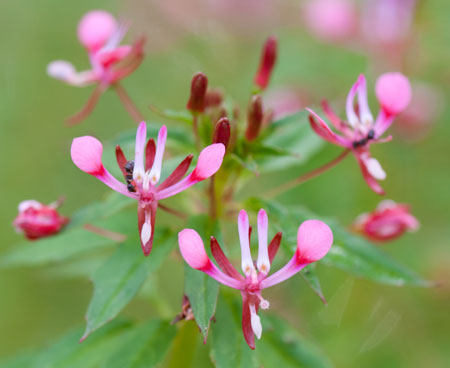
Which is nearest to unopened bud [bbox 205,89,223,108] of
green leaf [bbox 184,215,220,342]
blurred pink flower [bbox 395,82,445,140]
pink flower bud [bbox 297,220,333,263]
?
green leaf [bbox 184,215,220,342]

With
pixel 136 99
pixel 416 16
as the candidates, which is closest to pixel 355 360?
pixel 416 16

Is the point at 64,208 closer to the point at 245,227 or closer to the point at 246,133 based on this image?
the point at 246,133

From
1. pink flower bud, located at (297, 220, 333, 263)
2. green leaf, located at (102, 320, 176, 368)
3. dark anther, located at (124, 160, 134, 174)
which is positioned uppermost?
dark anther, located at (124, 160, 134, 174)

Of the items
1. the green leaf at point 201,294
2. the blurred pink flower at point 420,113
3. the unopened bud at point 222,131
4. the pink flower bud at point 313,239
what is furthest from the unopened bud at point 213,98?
the blurred pink flower at point 420,113

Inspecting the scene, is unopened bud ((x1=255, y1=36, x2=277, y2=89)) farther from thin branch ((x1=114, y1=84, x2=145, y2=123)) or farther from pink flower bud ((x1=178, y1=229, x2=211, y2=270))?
pink flower bud ((x1=178, y1=229, x2=211, y2=270))

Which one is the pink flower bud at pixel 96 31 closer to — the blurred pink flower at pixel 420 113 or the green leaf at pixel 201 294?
the green leaf at pixel 201 294

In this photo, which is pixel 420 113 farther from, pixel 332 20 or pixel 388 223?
pixel 388 223

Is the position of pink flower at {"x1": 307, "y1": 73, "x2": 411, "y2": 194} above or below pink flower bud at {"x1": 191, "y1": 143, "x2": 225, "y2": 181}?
below

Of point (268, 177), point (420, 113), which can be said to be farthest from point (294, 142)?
point (268, 177)
